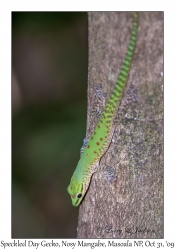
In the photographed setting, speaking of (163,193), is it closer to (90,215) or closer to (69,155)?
(90,215)

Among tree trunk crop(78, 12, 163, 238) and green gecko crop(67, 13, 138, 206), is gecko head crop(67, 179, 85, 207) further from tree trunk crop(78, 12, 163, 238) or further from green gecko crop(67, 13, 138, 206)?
tree trunk crop(78, 12, 163, 238)

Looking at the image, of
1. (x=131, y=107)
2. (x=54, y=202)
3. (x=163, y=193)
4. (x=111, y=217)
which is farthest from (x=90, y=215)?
(x=54, y=202)

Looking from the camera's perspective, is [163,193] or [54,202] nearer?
[163,193]

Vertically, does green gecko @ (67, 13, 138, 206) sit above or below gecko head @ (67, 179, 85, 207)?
above

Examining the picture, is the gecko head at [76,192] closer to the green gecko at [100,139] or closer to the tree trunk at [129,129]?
the green gecko at [100,139]

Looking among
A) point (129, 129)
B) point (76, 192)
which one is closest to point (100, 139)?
point (129, 129)

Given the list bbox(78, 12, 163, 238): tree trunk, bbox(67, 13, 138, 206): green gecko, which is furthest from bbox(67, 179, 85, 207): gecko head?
bbox(78, 12, 163, 238): tree trunk
